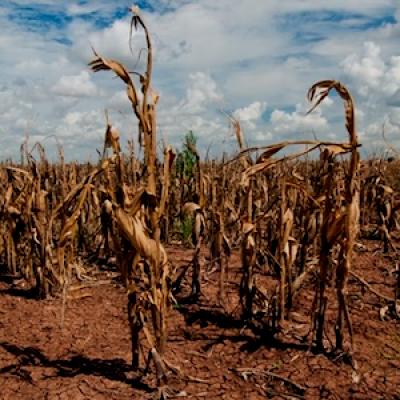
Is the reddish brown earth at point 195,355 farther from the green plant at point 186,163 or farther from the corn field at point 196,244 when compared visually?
the green plant at point 186,163

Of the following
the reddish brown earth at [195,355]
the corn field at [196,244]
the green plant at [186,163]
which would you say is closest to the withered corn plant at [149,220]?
the corn field at [196,244]

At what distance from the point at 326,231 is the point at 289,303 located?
1.03 meters

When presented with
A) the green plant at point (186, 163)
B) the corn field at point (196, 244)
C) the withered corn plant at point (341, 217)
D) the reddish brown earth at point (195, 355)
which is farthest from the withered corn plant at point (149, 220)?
the green plant at point (186, 163)

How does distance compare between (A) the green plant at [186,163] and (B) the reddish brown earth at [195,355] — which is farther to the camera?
(A) the green plant at [186,163]

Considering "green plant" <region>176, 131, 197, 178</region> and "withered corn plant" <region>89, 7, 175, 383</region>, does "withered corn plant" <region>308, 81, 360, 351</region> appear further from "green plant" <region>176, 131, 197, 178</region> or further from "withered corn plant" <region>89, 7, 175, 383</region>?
"green plant" <region>176, 131, 197, 178</region>

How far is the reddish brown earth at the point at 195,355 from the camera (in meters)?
3.29

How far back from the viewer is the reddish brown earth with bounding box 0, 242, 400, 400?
3.29m

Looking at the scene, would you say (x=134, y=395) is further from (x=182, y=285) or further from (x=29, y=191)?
(x=29, y=191)

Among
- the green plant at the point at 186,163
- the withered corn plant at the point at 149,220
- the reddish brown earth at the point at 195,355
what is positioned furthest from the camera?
the green plant at the point at 186,163

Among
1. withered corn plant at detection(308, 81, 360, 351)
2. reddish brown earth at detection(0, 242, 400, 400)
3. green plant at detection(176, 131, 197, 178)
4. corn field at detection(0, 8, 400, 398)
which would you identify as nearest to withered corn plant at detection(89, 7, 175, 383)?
corn field at detection(0, 8, 400, 398)

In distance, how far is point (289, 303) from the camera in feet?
13.8

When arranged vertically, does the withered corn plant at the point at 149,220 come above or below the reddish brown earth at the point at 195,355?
above

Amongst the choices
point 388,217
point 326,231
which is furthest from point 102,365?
point 388,217

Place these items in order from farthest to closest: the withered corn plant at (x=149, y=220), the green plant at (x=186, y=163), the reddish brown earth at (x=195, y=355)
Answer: the green plant at (x=186, y=163) < the reddish brown earth at (x=195, y=355) < the withered corn plant at (x=149, y=220)
